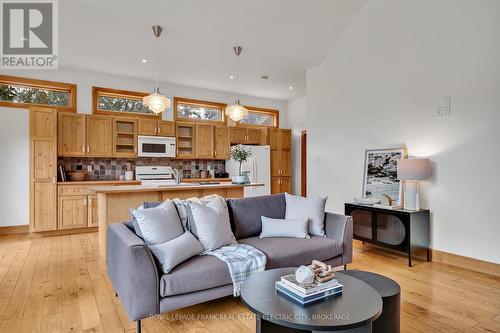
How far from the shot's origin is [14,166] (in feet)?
16.5

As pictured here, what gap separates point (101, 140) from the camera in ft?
17.9

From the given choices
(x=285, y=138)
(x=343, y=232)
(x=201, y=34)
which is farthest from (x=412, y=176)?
(x=285, y=138)

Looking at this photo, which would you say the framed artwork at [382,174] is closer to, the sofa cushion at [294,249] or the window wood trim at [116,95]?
the sofa cushion at [294,249]

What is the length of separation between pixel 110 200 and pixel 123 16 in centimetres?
240

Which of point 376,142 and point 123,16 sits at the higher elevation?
point 123,16

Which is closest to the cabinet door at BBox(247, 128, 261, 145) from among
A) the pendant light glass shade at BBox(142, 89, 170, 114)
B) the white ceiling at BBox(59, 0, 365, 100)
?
the white ceiling at BBox(59, 0, 365, 100)

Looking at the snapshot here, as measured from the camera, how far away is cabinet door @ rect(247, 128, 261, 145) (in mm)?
7117

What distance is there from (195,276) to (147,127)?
434 cm

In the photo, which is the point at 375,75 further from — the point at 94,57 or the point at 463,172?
the point at 94,57

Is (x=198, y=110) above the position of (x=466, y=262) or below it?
above

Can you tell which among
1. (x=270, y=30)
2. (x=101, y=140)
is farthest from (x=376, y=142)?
(x=101, y=140)

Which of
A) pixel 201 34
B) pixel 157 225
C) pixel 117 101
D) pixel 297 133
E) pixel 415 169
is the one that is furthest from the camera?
pixel 297 133

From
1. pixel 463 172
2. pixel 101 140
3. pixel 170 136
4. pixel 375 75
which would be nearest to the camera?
pixel 463 172

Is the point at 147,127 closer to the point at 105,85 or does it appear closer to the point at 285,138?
the point at 105,85
